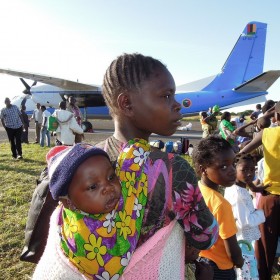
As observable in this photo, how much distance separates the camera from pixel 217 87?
1875 cm

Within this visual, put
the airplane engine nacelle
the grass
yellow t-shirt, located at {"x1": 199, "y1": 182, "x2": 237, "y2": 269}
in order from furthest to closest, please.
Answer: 1. the airplane engine nacelle
2. the grass
3. yellow t-shirt, located at {"x1": 199, "y1": 182, "x2": 237, "y2": 269}

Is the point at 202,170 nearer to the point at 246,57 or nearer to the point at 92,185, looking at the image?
the point at 92,185

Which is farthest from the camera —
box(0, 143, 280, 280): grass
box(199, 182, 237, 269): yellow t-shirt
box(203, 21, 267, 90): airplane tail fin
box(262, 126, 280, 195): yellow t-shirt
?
box(203, 21, 267, 90): airplane tail fin

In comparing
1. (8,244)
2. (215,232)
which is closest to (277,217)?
(215,232)

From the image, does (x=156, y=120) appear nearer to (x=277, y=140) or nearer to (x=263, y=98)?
(x=277, y=140)

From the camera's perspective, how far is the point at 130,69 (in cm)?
108

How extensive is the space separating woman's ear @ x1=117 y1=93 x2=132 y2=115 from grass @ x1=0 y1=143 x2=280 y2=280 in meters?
2.66

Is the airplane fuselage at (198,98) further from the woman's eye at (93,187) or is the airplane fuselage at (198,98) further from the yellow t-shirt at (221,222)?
the woman's eye at (93,187)

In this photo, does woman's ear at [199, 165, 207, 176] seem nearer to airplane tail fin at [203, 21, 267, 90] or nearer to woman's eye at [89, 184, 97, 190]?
woman's eye at [89, 184, 97, 190]

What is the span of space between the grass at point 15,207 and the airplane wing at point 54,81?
389 inches

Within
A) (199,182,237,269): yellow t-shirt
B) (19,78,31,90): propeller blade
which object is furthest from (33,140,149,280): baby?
(19,78,31,90): propeller blade

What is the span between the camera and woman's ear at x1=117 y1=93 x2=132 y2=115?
42.5 inches

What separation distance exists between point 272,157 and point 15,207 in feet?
12.7

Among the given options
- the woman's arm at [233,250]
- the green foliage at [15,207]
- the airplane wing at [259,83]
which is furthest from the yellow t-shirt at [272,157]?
the airplane wing at [259,83]
